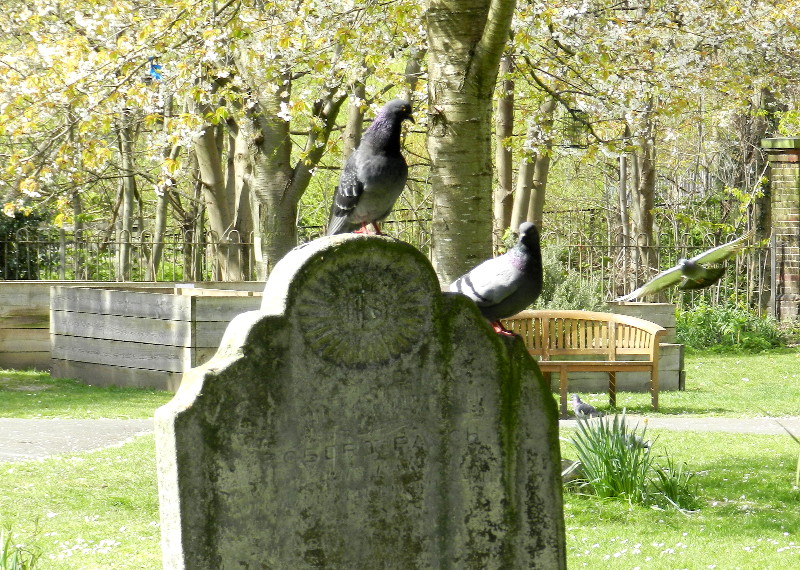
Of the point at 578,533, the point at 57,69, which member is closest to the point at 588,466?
the point at 578,533

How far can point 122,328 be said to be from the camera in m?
13.6

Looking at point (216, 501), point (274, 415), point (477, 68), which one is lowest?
point (216, 501)

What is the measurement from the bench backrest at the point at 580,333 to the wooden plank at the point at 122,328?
3797 mm

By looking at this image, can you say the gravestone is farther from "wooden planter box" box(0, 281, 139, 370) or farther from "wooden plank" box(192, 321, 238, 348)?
"wooden planter box" box(0, 281, 139, 370)

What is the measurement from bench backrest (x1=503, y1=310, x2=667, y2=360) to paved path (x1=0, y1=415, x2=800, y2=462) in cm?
165

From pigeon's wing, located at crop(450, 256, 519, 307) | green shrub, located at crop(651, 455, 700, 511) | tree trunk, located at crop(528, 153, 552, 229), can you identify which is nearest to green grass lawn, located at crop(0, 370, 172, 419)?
green shrub, located at crop(651, 455, 700, 511)

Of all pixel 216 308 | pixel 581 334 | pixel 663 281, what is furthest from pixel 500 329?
pixel 216 308

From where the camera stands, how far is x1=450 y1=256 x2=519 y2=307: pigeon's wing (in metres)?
4.66

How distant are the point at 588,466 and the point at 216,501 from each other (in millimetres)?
3871

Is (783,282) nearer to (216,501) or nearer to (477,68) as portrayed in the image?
(477,68)

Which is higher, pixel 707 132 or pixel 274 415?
pixel 707 132

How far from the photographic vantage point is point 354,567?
4164mm

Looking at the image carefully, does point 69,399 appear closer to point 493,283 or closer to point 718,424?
point 718,424

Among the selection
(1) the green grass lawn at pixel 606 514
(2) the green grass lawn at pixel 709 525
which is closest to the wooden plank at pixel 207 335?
(1) the green grass lawn at pixel 606 514
